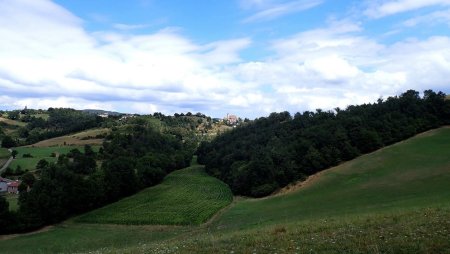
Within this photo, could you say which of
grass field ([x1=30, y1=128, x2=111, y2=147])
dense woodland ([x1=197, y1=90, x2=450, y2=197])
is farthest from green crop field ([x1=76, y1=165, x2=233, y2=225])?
grass field ([x1=30, y1=128, x2=111, y2=147])

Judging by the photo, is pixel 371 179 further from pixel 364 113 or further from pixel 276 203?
pixel 364 113

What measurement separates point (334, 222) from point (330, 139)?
66397 mm

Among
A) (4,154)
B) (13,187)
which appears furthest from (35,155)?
(13,187)

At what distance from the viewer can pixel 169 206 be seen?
73625 millimetres

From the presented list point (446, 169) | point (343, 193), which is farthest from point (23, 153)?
point (446, 169)

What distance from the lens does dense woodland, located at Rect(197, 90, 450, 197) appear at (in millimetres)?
82062

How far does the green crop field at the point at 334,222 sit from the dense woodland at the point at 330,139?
429 centimetres

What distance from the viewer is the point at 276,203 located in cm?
6256

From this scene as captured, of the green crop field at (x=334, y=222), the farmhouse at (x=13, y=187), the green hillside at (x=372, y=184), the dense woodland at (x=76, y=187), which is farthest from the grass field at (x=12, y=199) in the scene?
the green hillside at (x=372, y=184)

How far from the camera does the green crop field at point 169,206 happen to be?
63.0m

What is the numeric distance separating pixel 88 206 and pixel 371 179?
54063mm

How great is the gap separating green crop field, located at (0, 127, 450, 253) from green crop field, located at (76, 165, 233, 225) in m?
2.95

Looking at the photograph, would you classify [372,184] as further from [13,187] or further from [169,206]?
[13,187]

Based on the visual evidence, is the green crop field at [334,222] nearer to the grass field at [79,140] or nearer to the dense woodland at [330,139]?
the dense woodland at [330,139]
